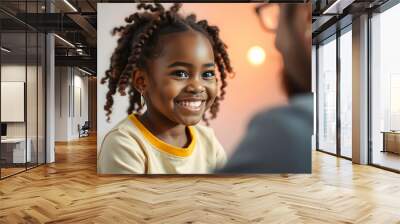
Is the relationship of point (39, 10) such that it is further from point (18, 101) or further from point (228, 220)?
point (228, 220)

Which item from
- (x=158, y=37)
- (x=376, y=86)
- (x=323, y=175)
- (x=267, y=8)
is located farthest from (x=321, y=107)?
(x=158, y=37)

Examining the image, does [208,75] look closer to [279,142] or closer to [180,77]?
[180,77]

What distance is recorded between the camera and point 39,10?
779cm

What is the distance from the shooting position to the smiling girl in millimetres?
6234

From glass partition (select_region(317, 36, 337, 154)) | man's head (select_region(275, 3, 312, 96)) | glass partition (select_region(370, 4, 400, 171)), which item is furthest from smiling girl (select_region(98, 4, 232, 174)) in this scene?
glass partition (select_region(317, 36, 337, 154))

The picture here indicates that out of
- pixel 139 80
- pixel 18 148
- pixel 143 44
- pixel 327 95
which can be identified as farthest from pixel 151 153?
pixel 327 95

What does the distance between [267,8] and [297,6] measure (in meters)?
0.51

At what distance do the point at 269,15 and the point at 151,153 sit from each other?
3007 millimetres

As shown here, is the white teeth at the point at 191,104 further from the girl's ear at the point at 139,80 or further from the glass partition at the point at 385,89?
the glass partition at the point at 385,89

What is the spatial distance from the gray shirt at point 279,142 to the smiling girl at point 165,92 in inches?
16.7

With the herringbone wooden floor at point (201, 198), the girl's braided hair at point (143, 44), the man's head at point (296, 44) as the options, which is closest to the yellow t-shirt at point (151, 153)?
the herringbone wooden floor at point (201, 198)

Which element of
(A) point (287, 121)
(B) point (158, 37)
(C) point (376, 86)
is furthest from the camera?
(C) point (376, 86)

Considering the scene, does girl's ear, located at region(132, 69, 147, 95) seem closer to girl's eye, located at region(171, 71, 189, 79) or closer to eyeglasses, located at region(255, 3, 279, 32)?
girl's eye, located at region(171, 71, 189, 79)

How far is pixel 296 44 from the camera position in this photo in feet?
21.8
